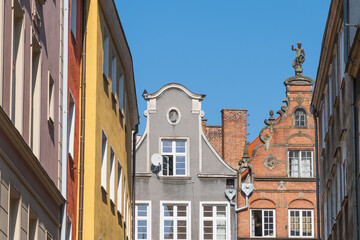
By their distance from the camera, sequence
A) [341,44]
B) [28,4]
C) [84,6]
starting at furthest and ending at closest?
[341,44], [84,6], [28,4]

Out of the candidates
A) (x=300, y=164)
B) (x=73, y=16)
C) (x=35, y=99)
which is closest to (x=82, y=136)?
(x=73, y=16)

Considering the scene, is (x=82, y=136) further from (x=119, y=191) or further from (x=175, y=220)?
(x=175, y=220)

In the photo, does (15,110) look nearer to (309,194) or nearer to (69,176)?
(69,176)

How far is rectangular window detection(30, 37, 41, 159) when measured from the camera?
17.8 meters

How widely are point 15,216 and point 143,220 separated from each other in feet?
95.1

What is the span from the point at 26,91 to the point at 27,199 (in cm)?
178

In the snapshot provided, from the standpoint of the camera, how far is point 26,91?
55.5 feet

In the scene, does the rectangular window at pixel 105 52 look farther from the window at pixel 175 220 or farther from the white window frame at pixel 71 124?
the window at pixel 175 220

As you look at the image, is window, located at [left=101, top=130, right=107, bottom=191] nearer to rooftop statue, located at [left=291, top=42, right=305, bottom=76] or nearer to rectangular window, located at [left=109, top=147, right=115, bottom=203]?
rectangular window, located at [left=109, top=147, right=115, bottom=203]

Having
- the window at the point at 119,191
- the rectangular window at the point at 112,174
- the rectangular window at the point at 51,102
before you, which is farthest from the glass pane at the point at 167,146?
the rectangular window at the point at 51,102

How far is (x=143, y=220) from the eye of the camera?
44.8 m

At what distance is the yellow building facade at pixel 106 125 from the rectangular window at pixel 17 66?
8.28 meters

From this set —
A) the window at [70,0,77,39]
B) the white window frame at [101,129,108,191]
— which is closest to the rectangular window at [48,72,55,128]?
the window at [70,0,77,39]

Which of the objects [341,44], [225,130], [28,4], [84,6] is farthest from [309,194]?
[28,4]
